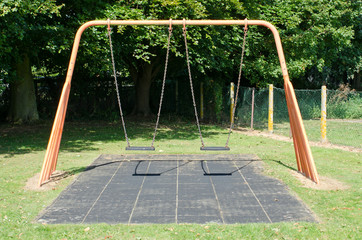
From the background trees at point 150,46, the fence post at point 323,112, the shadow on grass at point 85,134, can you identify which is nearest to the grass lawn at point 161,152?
the shadow on grass at point 85,134

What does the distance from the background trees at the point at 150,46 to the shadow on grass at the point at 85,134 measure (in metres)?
1.60

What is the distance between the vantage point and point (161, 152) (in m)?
10.3

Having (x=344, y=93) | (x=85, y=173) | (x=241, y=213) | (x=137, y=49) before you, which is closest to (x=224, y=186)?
(x=241, y=213)

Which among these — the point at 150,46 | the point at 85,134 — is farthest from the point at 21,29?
the point at 150,46

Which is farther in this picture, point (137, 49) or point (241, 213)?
point (137, 49)

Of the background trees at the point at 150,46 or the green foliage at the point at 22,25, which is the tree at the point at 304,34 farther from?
the green foliage at the point at 22,25

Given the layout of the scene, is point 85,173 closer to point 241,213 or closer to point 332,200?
point 241,213

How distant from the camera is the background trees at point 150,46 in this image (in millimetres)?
11492

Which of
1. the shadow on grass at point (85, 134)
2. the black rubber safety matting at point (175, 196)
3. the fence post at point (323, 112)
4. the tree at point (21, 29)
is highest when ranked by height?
the tree at point (21, 29)

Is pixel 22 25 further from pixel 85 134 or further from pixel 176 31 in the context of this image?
pixel 85 134

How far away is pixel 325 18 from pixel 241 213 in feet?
52.7

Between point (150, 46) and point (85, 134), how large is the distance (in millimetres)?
5318

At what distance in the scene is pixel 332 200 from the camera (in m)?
5.88

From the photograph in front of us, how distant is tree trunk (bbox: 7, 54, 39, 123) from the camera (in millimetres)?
15570
